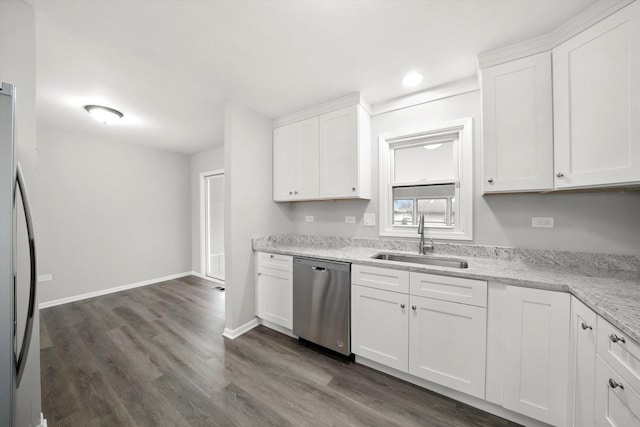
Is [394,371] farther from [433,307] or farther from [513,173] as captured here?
[513,173]

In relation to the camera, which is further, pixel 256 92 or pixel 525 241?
pixel 256 92

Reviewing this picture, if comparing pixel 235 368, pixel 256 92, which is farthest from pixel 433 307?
pixel 256 92

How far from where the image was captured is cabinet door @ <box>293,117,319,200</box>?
8.48 ft

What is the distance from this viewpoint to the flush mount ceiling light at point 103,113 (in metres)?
2.57

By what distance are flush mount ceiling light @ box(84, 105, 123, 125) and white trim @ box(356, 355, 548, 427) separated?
12.5 ft

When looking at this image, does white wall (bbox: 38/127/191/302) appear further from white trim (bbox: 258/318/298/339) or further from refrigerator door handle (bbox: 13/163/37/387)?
refrigerator door handle (bbox: 13/163/37/387)

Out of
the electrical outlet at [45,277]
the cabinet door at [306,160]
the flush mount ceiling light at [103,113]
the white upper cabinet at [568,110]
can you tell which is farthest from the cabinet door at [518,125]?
the electrical outlet at [45,277]

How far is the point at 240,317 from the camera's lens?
250 centimetres

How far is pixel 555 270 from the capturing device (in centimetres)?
154

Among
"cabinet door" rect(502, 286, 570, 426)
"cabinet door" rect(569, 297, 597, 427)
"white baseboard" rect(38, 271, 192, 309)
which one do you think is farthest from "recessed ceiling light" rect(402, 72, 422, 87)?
"white baseboard" rect(38, 271, 192, 309)

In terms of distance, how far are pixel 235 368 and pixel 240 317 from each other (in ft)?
2.01

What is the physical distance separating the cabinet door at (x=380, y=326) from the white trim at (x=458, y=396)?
106 mm

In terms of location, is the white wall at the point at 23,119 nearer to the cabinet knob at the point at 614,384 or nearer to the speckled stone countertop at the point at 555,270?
the speckled stone countertop at the point at 555,270

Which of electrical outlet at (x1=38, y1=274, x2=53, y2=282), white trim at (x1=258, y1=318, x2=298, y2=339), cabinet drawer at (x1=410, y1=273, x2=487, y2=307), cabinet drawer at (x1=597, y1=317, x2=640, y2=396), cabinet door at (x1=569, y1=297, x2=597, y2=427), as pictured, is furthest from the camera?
electrical outlet at (x1=38, y1=274, x2=53, y2=282)
